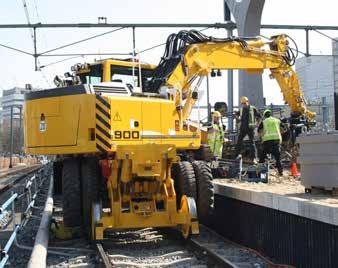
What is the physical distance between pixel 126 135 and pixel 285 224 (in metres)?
3.70

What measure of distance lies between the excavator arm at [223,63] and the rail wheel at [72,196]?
250 centimetres

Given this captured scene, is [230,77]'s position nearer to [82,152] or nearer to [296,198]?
[82,152]

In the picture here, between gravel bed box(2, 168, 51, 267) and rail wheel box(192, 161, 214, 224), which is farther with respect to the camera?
rail wheel box(192, 161, 214, 224)

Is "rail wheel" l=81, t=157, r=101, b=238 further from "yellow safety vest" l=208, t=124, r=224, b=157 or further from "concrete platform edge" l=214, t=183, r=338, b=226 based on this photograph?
"yellow safety vest" l=208, t=124, r=224, b=157

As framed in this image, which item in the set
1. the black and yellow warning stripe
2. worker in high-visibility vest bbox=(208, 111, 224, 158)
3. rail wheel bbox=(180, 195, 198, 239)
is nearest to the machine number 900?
the black and yellow warning stripe

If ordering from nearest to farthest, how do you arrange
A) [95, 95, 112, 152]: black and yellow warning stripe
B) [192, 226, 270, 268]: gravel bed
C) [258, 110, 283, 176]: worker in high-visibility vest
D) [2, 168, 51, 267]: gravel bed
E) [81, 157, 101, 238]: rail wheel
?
[192, 226, 270, 268]: gravel bed, [2, 168, 51, 267]: gravel bed, [95, 95, 112, 152]: black and yellow warning stripe, [81, 157, 101, 238]: rail wheel, [258, 110, 283, 176]: worker in high-visibility vest

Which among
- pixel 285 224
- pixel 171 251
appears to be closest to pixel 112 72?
pixel 171 251

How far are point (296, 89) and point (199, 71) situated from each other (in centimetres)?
452

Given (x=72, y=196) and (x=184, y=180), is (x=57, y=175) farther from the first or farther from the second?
(x=184, y=180)

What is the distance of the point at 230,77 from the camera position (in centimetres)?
2653

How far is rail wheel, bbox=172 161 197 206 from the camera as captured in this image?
11.5 metres

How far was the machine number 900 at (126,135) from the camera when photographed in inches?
431

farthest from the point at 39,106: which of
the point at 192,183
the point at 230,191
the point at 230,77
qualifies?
the point at 230,77

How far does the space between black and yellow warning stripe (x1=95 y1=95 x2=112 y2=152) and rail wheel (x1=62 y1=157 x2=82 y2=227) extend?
1.01 meters
